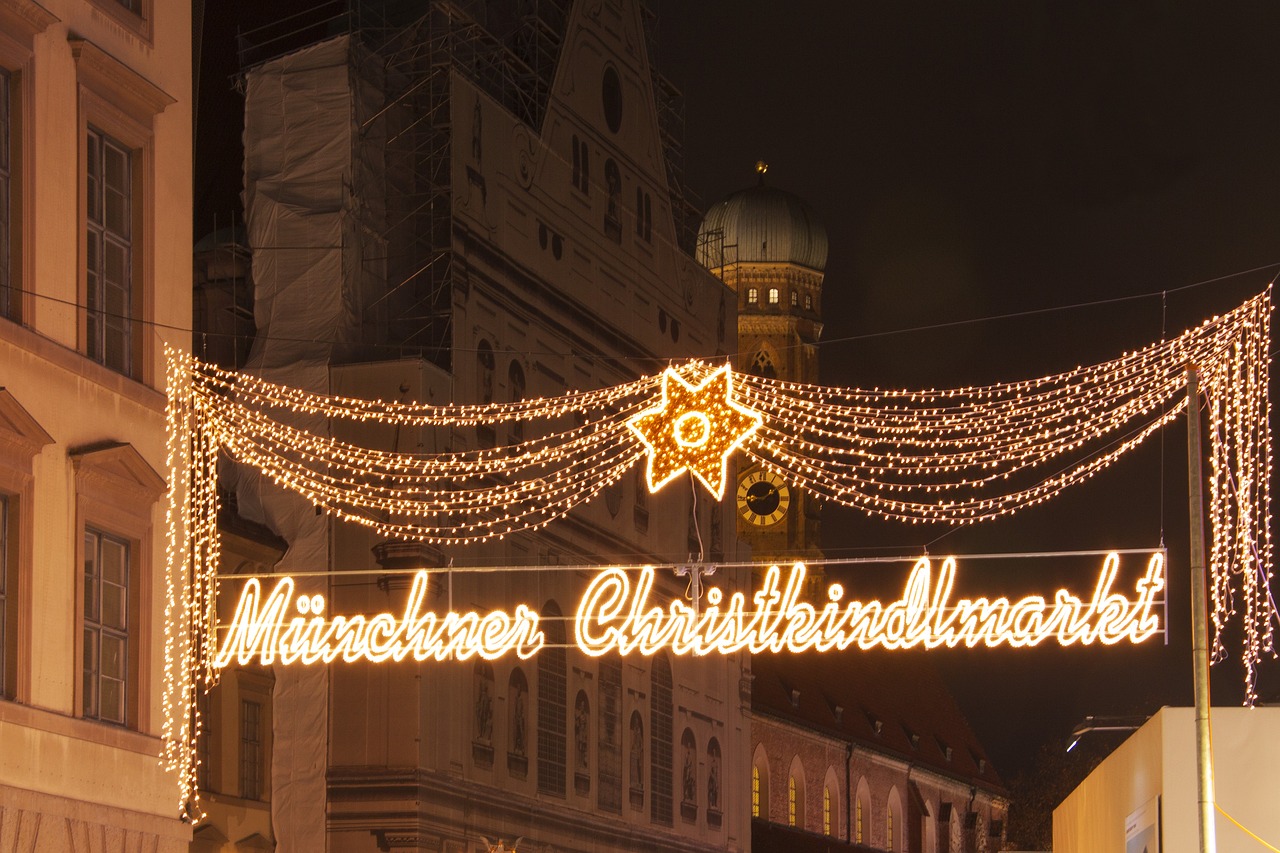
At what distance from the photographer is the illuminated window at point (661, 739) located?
51.6 metres

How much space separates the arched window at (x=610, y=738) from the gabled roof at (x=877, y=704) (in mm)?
22814

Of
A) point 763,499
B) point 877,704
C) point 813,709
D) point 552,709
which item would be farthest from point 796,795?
point 552,709

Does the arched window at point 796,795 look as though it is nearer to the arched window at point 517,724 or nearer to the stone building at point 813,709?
the stone building at point 813,709

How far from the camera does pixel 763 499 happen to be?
100 metres

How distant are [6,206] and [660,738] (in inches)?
1260

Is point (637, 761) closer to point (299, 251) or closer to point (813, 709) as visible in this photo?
point (299, 251)

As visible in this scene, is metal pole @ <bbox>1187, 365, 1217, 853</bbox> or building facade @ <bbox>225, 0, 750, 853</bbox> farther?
building facade @ <bbox>225, 0, 750, 853</bbox>

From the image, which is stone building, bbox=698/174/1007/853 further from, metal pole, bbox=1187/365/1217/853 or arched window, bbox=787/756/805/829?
metal pole, bbox=1187/365/1217/853

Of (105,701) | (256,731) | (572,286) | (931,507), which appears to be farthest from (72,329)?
(572,286)

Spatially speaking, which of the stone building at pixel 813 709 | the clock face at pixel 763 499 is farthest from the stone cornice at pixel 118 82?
the clock face at pixel 763 499

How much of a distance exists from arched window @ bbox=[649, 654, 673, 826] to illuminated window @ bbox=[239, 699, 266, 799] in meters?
13.8

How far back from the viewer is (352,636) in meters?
27.9

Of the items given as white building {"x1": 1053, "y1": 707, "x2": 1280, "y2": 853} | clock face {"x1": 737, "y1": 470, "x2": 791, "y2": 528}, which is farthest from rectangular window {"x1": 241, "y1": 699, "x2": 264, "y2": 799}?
clock face {"x1": 737, "y1": 470, "x2": 791, "y2": 528}

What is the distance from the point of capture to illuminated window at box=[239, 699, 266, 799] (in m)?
38.8
